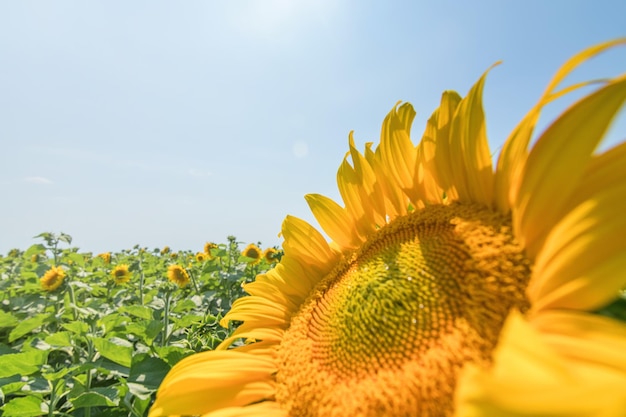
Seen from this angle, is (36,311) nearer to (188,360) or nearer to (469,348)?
(188,360)

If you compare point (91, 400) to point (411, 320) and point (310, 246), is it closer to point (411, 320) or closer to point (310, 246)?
point (310, 246)

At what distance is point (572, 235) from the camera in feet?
2.38

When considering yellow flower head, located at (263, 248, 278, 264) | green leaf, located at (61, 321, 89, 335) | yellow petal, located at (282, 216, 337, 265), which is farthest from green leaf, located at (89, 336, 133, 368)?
yellow flower head, located at (263, 248, 278, 264)

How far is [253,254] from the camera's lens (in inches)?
310

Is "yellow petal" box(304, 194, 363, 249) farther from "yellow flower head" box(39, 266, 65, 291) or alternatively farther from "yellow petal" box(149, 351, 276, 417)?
"yellow flower head" box(39, 266, 65, 291)

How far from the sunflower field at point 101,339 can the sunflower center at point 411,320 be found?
125cm

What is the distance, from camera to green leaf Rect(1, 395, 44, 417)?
2.23 meters

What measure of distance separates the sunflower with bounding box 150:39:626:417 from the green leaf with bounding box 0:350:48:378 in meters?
1.56

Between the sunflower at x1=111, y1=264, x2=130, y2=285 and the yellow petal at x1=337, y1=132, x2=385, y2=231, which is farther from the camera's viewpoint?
the sunflower at x1=111, y1=264, x2=130, y2=285

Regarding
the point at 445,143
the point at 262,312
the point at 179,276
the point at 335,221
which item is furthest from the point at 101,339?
the point at 179,276

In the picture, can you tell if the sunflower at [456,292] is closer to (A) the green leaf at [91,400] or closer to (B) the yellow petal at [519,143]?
(B) the yellow petal at [519,143]

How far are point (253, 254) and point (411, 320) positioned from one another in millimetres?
7071

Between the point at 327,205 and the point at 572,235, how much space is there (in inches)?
38.5

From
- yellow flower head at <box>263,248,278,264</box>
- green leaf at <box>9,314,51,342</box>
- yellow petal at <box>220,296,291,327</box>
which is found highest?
yellow flower head at <box>263,248,278,264</box>
